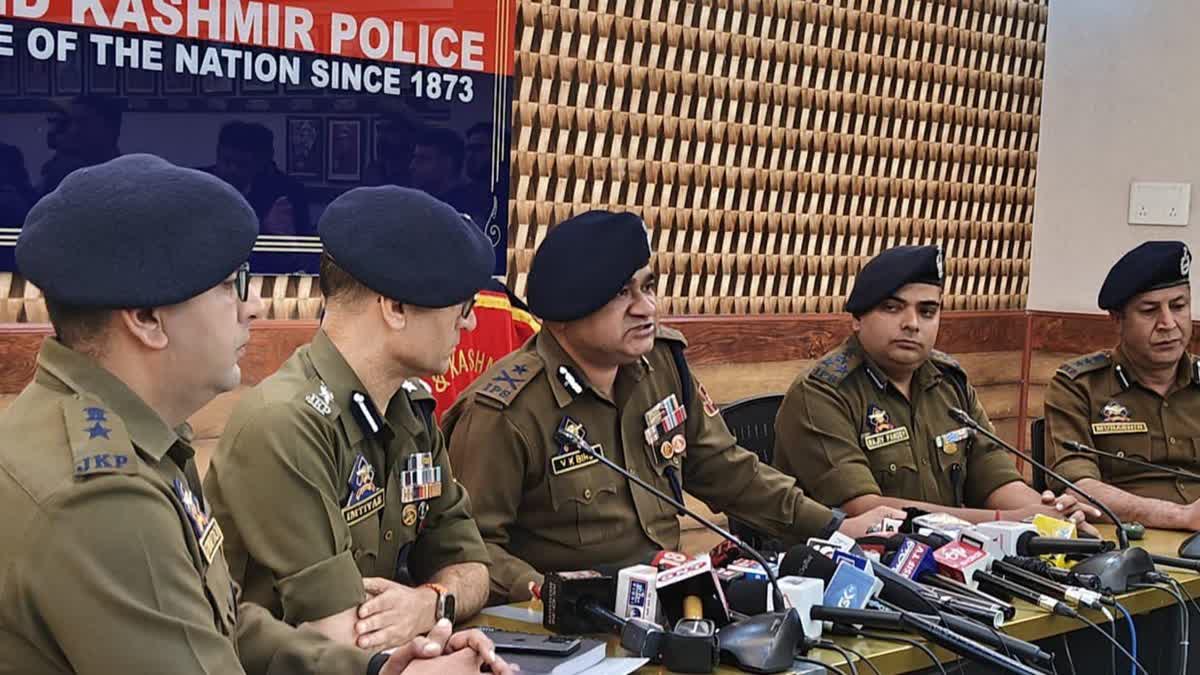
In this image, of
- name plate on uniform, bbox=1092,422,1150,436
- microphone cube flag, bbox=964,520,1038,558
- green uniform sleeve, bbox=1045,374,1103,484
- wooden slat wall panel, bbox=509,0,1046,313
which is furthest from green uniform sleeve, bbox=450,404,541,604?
name plate on uniform, bbox=1092,422,1150,436

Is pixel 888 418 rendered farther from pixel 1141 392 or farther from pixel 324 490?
pixel 324 490

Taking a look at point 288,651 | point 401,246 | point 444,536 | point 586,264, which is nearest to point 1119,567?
point 586,264

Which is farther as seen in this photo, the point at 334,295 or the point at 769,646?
the point at 334,295

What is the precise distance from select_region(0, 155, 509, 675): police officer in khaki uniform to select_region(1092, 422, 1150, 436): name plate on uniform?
2.99 metres

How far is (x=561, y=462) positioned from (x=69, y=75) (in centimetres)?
134

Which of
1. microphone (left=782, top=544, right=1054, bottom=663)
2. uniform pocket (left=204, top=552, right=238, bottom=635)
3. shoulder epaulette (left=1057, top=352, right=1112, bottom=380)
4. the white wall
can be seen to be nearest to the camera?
uniform pocket (left=204, top=552, right=238, bottom=635)

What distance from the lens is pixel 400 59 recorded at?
12.4 feet

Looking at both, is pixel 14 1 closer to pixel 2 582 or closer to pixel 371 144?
pixel 371 144

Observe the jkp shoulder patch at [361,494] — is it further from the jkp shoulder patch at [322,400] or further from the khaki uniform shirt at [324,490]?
the jkp shoulder patch at [322,400]

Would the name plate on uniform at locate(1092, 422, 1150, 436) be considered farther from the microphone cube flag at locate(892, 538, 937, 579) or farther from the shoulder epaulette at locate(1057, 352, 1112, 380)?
the microphone cube flag at locate(892, 538, 937, 579)

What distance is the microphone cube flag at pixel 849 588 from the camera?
251 cm

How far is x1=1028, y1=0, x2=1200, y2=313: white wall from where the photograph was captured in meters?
5.65

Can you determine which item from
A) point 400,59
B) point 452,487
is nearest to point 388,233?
point 452,487

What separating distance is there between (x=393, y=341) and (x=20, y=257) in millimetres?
904
